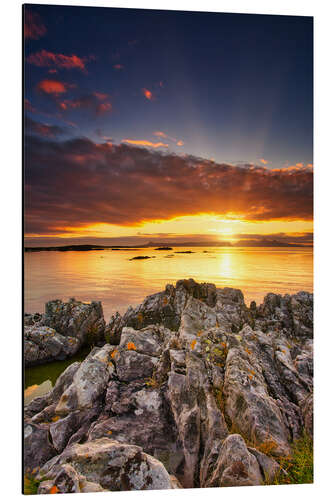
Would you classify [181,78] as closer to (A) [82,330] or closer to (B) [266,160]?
(B) [266,160]

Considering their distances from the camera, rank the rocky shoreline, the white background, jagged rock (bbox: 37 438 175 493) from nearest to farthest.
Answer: jagged rock (bbox: 37 438 175 493) → the rocky shoreline → the white background

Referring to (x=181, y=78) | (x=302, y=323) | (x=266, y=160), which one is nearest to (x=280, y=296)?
(x=302, y=323)

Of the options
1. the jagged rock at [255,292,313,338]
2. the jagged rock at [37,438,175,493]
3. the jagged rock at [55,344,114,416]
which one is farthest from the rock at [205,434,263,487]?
the jagged rock at [255,292,313,338]

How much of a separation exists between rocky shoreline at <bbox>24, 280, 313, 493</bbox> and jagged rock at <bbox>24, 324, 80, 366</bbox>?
13 mm

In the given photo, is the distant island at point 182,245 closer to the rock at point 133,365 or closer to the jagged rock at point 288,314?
the jagged rock at point 288,314

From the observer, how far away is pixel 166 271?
421 centimetres

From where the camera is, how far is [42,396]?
11.8ft

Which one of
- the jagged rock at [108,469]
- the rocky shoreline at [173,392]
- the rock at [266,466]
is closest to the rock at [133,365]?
the rocky shoreline at [173,392]

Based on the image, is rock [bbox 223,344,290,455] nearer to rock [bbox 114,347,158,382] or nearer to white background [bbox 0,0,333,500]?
white background [bbox 0,0,333,500]

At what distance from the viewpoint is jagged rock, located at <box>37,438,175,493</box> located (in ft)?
9.85

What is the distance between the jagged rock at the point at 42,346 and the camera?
3.74 meters

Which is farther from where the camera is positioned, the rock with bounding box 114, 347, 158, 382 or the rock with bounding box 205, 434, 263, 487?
the rock with bounding box 114, 347, 158, 382
